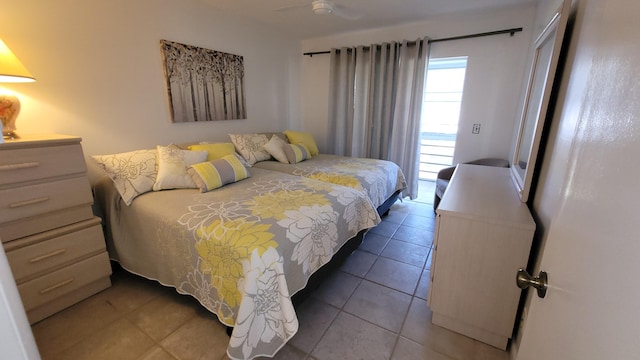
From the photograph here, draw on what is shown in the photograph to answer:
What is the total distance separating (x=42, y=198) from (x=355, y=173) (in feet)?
7.58

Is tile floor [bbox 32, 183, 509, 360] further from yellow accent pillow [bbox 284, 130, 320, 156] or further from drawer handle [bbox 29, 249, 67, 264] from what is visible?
yellow accent pillow [bbox 284, 130, 320, 156]

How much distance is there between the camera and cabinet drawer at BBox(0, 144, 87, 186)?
143cm

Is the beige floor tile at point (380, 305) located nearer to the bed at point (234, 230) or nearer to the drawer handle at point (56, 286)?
the bed at point (234, 230)

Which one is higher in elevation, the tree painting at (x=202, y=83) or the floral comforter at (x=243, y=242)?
the tree painting at (x=202, y=83)

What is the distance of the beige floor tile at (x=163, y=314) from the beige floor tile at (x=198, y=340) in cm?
6

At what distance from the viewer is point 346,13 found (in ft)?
8.88

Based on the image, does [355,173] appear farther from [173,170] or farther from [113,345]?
[113,345]

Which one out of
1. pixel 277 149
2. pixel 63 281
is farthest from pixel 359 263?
pixel 63 281

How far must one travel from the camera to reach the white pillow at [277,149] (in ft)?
10.3

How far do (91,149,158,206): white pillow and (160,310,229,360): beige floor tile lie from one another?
976mm

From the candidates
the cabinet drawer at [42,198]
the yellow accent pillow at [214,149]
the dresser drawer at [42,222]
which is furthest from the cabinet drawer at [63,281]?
Result: the yellow accent pillow at [214,149]

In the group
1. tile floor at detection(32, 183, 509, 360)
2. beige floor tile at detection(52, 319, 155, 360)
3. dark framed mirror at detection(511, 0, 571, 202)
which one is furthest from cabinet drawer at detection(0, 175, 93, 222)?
dark framed mirror at detection(511, 0, 571, 202)

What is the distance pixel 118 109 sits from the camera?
228 centimetres

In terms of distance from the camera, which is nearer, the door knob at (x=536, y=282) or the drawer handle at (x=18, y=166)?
the door knob at (x=536, y=282)
